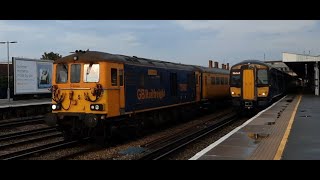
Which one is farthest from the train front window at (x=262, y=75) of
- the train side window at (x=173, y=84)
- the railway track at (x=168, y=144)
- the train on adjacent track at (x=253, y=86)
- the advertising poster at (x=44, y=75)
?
the advertising poster at (x=44, y=75)

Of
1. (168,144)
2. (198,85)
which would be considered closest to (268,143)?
(168,144)

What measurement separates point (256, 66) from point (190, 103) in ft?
14.6

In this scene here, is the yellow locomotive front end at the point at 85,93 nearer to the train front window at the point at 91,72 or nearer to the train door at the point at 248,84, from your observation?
the train front window at the point at 91,72

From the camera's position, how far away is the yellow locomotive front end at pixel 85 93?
13188 millimetres

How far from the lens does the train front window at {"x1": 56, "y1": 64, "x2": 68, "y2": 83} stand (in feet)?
46.4

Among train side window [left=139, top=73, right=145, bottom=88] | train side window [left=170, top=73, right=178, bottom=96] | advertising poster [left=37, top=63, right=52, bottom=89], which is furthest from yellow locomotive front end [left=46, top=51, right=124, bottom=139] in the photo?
advertising poster [left=37, top=63, right=52, bottom=89]

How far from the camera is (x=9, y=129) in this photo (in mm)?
18922

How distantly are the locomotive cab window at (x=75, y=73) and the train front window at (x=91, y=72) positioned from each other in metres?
0.27

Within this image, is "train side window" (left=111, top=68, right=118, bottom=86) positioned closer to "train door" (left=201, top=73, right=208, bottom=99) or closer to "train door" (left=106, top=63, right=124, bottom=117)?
"train door" (left=106, top=63, right=124, bottom=117)
